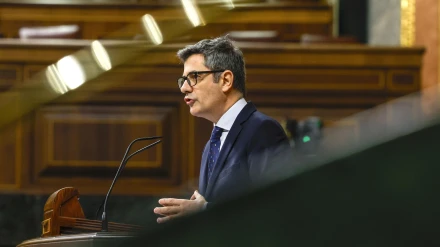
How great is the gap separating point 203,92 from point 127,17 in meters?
3.12

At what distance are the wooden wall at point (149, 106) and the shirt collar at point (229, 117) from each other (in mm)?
1281

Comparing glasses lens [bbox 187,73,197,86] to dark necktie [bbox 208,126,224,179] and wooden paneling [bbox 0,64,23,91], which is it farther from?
wooden paneling [bbox 0,64,23,91]

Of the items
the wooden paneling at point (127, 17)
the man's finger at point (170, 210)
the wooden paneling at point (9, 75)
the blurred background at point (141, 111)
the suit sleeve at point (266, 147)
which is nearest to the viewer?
the man's finger at point (170, 210)

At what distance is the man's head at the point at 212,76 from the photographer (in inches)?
61.0

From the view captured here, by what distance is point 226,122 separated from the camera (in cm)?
154

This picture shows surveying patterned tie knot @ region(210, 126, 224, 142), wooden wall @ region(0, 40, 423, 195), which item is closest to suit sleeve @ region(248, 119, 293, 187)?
patterned tie knot @ region(210, 126, 224, 142)

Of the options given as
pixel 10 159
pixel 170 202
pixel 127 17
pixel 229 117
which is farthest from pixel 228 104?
pixel 127 17

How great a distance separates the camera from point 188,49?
1.55m

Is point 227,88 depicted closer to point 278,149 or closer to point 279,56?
point 278,149

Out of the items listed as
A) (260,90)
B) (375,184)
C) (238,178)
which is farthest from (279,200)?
(260,90)

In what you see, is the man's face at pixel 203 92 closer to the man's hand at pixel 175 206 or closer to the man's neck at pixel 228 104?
the man's neck at pixel 228 104

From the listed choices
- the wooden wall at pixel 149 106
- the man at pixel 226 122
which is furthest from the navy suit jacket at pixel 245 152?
the wooden wall at pixel 149 106

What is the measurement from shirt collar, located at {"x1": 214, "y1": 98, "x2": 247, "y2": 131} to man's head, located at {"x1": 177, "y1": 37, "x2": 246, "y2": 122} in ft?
A: 0.05

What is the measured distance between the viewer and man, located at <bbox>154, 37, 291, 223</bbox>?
1426 millimetres
